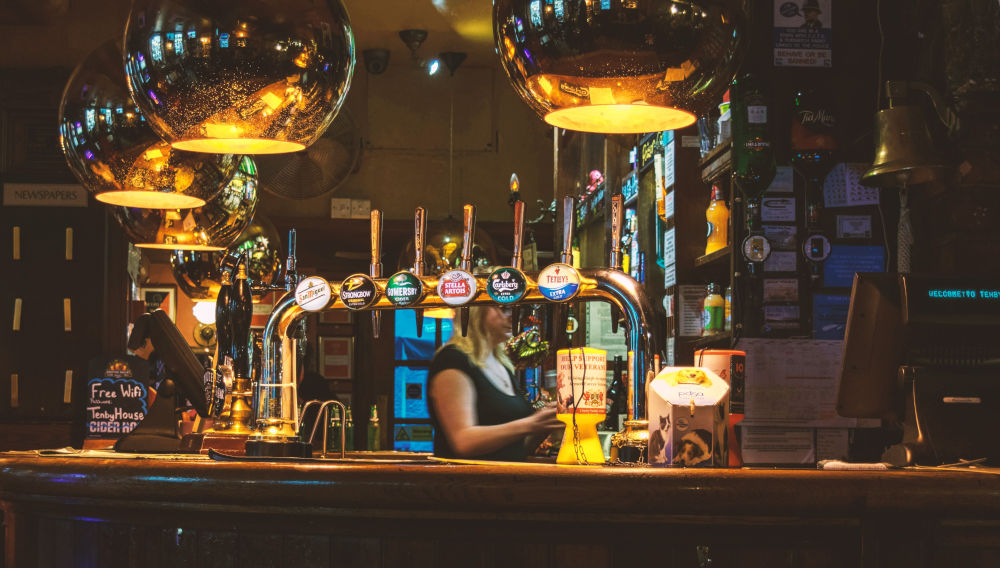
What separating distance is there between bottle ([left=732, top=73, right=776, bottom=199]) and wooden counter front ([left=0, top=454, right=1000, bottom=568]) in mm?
2038

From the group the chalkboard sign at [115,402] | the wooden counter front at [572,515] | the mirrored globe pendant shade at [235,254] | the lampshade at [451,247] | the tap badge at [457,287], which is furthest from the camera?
the chalkboard sign at [115,402]

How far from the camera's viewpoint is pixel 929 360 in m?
2.52

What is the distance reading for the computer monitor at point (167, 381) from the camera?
3.30m

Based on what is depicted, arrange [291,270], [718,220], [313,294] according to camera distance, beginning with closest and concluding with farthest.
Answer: [313,294] → [291,270] → [718,220]

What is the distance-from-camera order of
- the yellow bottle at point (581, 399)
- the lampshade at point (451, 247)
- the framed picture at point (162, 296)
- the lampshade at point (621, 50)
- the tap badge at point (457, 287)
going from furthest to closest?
the framed picture at point (162, 296) < the lampshade at point (451, 247) < the tap badge at point (457, 287) < the yellow bottle at point (581, 399) < the lampshade at point (621, 50)

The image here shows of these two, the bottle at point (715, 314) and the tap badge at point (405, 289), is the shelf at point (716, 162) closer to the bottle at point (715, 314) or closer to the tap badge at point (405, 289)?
the bottle at point (715, 314)

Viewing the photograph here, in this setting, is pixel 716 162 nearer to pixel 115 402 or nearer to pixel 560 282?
pixel 560 282

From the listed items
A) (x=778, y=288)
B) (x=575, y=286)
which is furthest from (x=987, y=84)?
(x=575, y=286)

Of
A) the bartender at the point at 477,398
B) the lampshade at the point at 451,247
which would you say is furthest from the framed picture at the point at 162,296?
the bartender at the point at 477,398

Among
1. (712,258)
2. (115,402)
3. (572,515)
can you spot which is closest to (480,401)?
(712,258)

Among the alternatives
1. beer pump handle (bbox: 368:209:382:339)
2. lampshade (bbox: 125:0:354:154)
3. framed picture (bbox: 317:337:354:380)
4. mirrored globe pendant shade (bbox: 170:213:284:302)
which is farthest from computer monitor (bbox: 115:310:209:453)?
framed picture (bbox: 317:337:354:380)

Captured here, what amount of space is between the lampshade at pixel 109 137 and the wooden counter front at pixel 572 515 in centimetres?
81

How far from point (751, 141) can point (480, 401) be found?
4.33 feet

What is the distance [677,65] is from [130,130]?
4.40 ft
